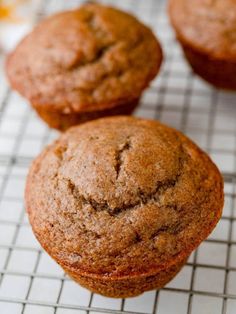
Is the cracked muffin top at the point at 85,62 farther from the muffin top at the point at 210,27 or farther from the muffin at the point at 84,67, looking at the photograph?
the muffin top at the point at 210,27

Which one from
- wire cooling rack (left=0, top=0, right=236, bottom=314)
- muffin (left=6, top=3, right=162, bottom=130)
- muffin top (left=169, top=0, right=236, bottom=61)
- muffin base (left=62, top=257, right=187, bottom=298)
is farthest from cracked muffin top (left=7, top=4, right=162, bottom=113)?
muffin base (left=62, top=257, right=187, bottom=298)

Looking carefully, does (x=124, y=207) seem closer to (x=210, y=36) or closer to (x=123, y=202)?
(x=123, y=202)

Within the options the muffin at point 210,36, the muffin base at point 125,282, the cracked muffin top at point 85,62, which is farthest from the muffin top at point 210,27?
the muffin base at point 125,282

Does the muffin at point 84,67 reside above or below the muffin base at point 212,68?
above

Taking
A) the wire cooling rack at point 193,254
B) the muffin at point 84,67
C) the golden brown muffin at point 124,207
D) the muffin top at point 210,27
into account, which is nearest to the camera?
the golden brown muffin at point 124,207

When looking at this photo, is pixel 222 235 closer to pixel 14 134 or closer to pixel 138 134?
pixel 138 134

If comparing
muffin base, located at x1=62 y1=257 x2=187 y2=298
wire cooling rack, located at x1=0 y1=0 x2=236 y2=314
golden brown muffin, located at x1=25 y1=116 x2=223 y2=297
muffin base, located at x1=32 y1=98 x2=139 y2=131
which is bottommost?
wire cooling rack, located at x1=0 y1=0 x2=236 y2=314

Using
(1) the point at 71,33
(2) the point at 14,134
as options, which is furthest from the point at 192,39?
(2) the point at 14,134

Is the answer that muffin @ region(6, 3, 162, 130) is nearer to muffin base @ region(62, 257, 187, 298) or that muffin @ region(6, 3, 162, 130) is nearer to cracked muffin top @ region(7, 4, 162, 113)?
cracked muffin top @ region(7, 4, 162, 113)
